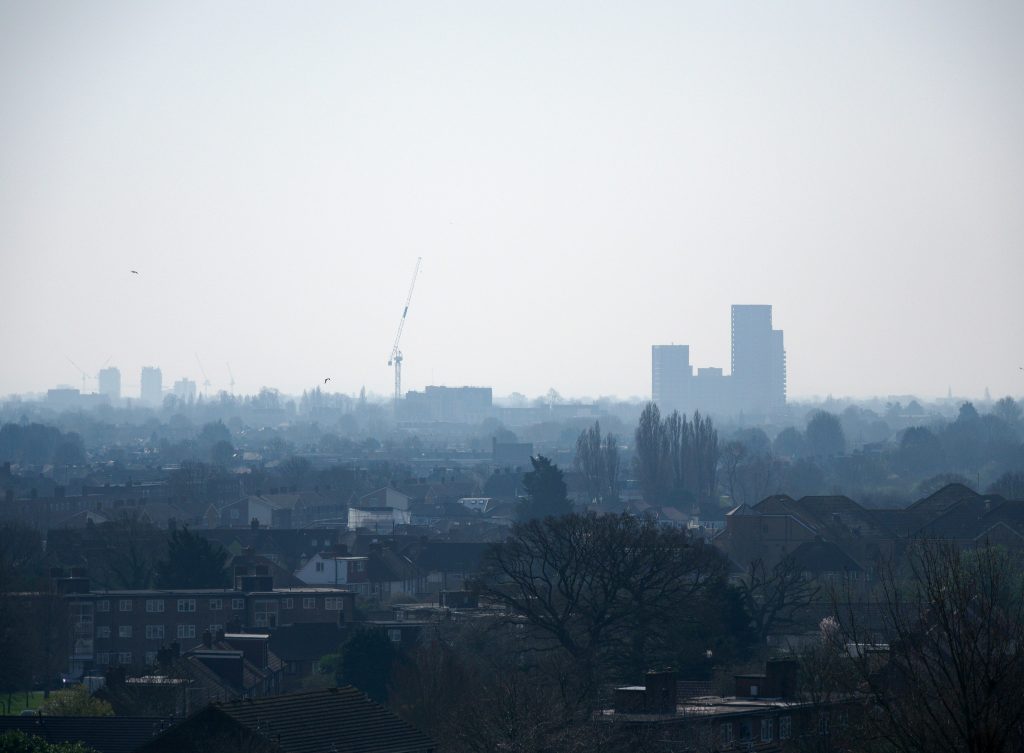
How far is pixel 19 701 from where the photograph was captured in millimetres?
30000

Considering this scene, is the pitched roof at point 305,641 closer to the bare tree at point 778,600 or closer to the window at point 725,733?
the bare tree at point 778,600

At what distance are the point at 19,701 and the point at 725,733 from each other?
15.1 metres

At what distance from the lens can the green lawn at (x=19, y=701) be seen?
2842 cm

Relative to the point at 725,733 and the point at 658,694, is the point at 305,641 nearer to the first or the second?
the point at 658,694

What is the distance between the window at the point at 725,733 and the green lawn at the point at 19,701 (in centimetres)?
1320

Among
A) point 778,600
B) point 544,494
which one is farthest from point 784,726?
point 544,494

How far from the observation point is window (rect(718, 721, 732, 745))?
64.1 ft

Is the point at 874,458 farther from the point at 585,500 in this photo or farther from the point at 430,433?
the point at 430,433

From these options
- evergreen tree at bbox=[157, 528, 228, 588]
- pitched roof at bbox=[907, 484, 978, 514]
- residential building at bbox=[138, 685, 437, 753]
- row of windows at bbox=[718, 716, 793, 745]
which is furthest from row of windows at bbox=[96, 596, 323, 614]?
pitched roof at bbox=[907, 484, 978, 514]

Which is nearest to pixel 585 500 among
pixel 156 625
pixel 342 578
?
pixel 342 578

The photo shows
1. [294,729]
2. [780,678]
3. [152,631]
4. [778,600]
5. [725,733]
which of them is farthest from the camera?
[152,631]

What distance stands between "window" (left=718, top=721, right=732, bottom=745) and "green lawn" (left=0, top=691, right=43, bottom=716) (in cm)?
1320

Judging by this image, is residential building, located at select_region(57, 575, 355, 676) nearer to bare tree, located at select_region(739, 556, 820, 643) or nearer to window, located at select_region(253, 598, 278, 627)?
window, located at select_region(253, 598, 278, 627)

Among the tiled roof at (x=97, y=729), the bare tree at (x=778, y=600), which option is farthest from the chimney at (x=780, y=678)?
the bare tree at (x=778, y=600)
